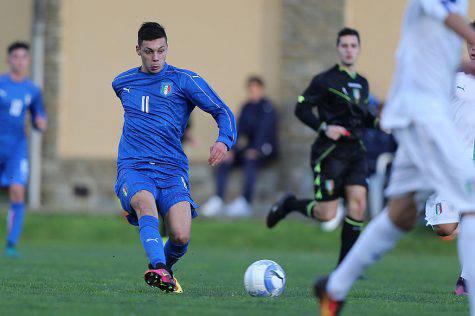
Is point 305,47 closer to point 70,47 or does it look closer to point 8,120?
point 70,47

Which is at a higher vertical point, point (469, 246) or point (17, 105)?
point (17, 105)

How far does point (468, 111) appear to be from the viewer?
9.62m

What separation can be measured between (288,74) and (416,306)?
1334 centimetres

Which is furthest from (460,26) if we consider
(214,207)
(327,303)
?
(214,207)

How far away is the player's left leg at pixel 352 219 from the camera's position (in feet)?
37.3

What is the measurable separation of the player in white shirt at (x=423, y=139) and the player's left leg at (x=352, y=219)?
4850 millimetres

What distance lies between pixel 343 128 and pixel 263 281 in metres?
3.30

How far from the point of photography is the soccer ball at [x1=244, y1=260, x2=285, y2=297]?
8.61 metres

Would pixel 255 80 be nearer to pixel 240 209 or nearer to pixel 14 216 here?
pixel 240 209

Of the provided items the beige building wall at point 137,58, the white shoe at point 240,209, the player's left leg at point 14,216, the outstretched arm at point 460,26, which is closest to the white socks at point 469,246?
the outstretched arm at point 460,26

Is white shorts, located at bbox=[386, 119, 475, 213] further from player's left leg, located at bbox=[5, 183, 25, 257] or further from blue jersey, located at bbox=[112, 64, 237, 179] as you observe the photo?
player's left leg, located at bbox=[5, 183, 25, 257]

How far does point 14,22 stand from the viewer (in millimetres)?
22250

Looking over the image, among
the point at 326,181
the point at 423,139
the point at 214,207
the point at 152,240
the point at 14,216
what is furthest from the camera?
the point at 214,207

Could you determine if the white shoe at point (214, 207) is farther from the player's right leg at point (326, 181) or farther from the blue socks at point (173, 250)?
the blue socks at point (173, 250)
